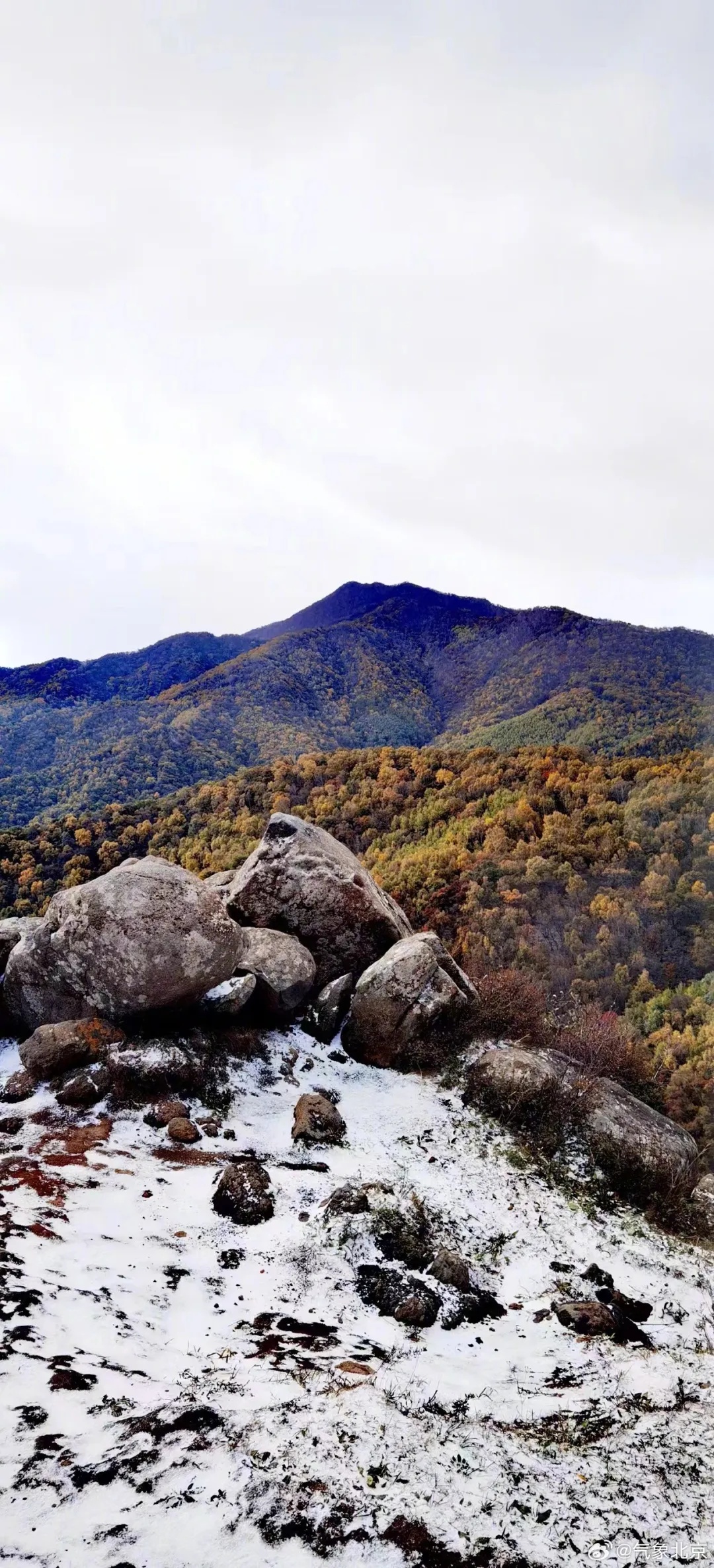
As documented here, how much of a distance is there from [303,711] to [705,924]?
288 ft

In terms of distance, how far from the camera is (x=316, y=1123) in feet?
38.0

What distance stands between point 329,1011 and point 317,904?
101 inches

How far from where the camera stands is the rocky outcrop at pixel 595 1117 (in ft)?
38.5

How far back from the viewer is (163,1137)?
10914 mm

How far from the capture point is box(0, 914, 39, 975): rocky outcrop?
565 inches

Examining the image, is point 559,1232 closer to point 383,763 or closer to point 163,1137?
point 163,1137

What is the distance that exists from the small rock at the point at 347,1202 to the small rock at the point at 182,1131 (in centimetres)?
249

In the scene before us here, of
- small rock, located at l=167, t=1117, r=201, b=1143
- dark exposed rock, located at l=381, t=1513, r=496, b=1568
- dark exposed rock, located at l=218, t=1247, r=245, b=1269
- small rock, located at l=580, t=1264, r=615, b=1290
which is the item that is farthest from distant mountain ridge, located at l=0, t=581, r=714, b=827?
dark exposed rock, located at l=381, t=1513, r=496, b=1568

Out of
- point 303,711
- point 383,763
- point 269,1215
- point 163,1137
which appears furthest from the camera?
point 303,711

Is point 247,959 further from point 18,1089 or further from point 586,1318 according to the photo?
point 586,1318

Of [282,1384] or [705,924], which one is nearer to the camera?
[282,1384]

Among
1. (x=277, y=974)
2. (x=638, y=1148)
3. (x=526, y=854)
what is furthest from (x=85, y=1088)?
(x=526, y=854)

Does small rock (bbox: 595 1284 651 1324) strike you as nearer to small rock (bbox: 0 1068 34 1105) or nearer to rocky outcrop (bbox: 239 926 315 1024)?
rocky outcrop (bbox: 239 926 315 1024)

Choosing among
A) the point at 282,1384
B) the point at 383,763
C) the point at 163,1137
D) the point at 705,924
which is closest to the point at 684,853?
the point at 705,924
